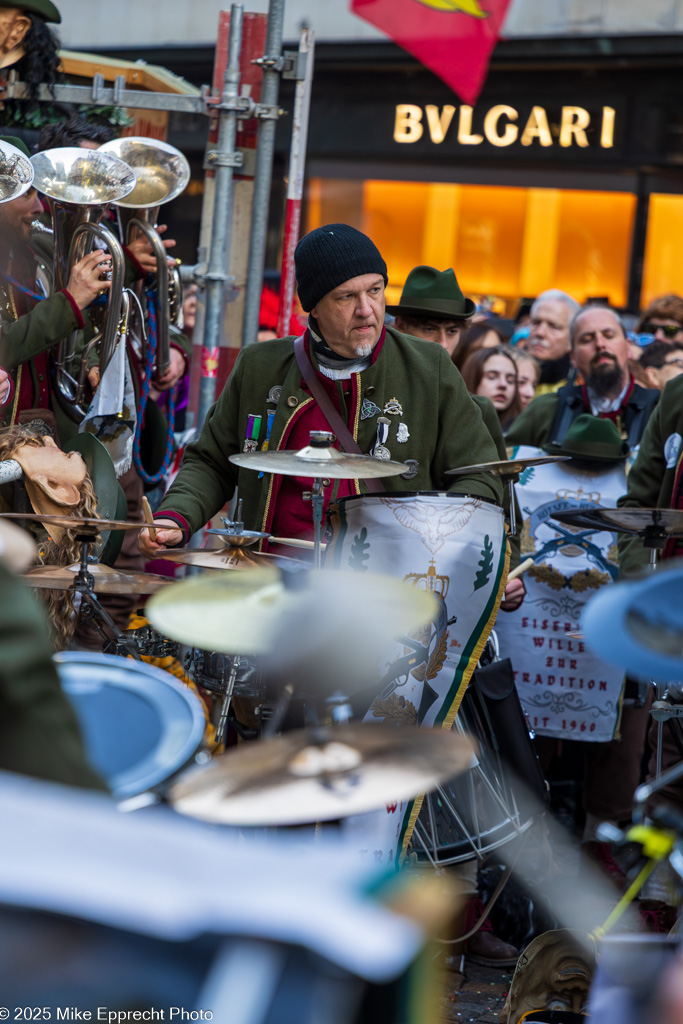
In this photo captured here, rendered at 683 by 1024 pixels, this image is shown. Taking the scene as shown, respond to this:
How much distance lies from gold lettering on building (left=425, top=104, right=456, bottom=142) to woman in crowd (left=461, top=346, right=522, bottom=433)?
6.58 meters

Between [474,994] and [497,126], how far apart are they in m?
9.20

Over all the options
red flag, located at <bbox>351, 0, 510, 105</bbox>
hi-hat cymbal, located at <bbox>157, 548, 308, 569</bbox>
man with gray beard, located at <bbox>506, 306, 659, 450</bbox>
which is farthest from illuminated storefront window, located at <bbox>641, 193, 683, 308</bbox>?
hi-hat cymbal, located at <bbox>157, 548, 308, 569</bbox>

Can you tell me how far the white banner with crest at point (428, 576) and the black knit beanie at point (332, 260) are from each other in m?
0.73

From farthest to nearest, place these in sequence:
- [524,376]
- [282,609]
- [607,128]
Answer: [607,128] → [524,376] → [282,609]

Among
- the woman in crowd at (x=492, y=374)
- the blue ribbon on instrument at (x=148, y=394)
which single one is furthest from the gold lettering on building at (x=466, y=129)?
the blue ribbon on instrument at (x=148, y=394)

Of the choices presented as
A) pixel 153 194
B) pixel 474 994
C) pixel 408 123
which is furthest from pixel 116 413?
pixel 408 123

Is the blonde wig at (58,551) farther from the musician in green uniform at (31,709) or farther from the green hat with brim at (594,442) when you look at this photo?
the musician in green uniform at (31,709)

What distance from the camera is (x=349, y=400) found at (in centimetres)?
377

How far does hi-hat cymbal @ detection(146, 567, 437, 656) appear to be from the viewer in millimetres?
1793

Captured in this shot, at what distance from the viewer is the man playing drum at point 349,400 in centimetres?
368

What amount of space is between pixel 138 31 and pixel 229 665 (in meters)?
10.7

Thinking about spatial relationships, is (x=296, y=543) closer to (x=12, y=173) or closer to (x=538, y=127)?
(x=12, y=173)

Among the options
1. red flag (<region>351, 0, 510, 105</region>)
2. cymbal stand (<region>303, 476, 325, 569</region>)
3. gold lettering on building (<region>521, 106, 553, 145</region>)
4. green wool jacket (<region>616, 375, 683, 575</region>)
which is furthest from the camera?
gold lettering on building (<region>521, 106, 553, 145</region>)

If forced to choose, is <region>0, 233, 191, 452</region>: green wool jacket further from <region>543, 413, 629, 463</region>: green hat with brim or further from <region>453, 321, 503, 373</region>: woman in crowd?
<region>453, 321, 503, 373</region>: woman in crowd
